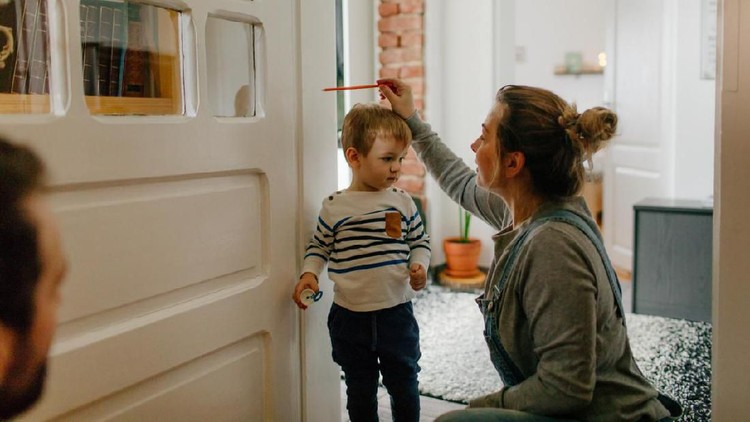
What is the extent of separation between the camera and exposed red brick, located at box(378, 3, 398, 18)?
4.18 metres

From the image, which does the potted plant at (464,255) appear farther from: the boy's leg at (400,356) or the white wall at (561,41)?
the white wall at (561,41)

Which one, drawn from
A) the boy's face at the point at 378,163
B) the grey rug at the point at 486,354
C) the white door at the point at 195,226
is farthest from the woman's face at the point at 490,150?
the grey rug at the point at 486,354

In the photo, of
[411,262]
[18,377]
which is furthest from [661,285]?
[18,377]

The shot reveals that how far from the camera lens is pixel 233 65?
1.50 metres

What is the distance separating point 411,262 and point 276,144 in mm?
444

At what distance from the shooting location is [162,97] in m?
1.33

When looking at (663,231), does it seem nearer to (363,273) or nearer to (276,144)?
(363,273)

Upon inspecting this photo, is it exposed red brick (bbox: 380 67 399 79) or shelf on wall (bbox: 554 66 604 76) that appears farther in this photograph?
shelf on wall (bbox: 554 66 604 76)

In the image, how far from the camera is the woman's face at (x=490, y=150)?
56.7 inches

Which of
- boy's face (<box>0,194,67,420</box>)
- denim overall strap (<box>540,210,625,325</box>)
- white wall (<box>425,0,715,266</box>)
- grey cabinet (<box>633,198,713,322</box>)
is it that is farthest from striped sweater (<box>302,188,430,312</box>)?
white wall (<box>425,0,715,266</box>)

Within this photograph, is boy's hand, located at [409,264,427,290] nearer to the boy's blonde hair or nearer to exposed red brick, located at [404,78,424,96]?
the boy's blonde hair

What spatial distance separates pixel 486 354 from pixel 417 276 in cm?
132

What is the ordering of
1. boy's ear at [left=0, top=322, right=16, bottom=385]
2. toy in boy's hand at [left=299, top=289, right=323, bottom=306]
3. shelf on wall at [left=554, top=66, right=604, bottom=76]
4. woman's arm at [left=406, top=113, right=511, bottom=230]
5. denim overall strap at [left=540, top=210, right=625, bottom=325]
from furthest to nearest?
shelf on wall at [left=554, top=66, right=604, bottom=76], woman's arm at [left=406, top=113, right=511, bottom=230], toy in boy's hand at [left=299, top=289, right=323, bottom=306], denim overall strap at [left=540, top=210, right=625, bottom=325], boy's ear at [left=0, top=322, right=16, bottom=385]

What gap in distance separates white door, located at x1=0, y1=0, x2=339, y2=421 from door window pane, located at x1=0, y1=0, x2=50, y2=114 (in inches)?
0.7
